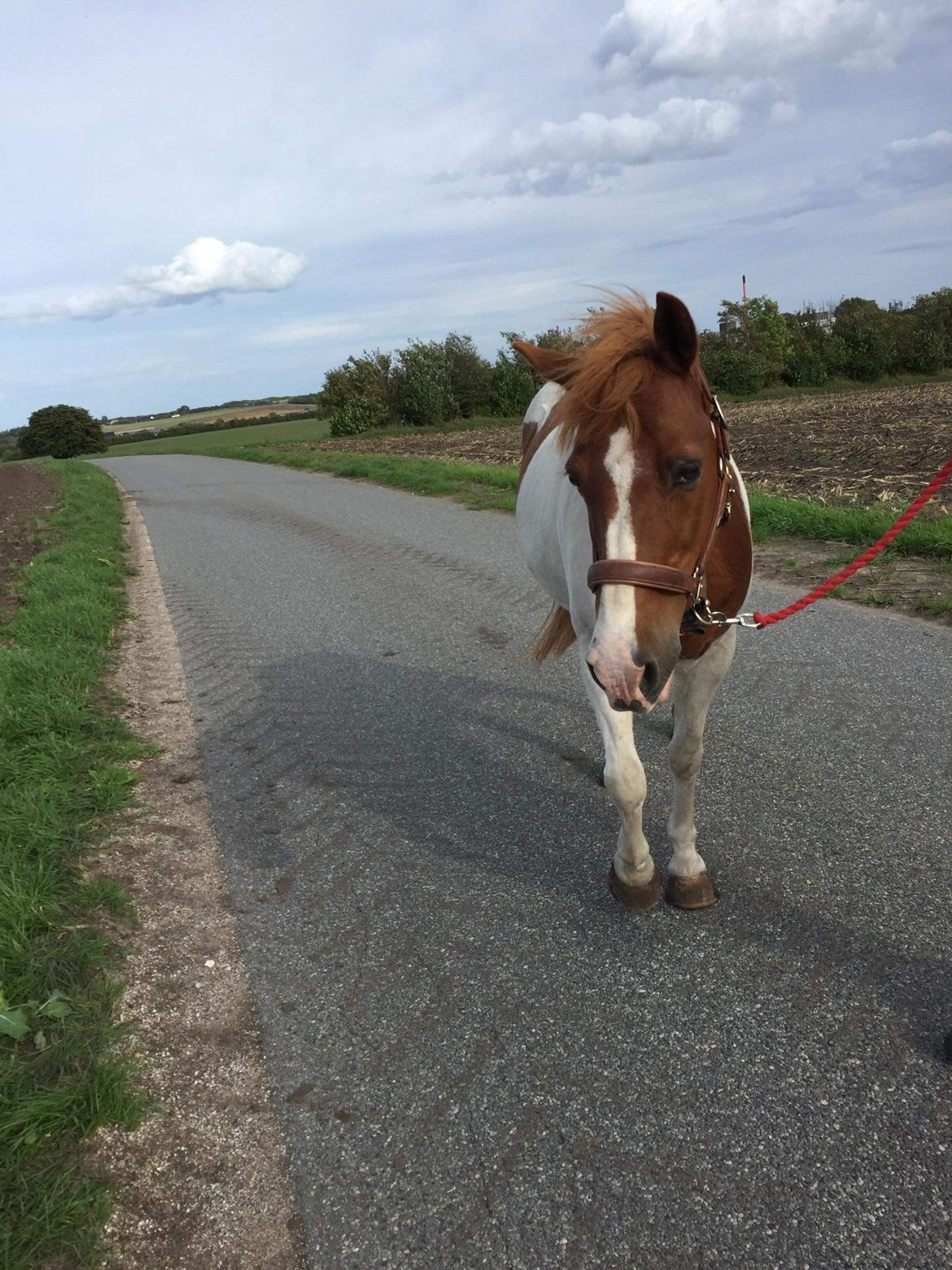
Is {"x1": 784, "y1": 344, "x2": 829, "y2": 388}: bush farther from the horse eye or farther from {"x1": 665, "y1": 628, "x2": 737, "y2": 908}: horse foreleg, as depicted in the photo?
the horse eye

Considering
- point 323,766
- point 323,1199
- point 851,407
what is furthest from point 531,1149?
point 851,407

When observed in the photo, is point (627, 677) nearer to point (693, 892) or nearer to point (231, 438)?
point (693, 892)

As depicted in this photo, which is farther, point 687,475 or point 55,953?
point 55,953

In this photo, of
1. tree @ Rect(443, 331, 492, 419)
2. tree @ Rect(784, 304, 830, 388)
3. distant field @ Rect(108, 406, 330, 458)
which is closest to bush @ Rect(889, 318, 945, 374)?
tree @ Rect(784, 304, 830, 388)

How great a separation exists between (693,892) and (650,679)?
44.8 inches

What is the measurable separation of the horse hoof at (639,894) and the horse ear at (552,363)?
5.66ft

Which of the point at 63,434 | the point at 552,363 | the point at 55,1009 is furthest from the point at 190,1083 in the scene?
the point at 63,434

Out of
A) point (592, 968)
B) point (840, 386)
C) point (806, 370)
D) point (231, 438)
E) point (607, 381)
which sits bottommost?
point (592, 968)

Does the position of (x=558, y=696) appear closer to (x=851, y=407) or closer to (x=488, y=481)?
(x=488, y=481)

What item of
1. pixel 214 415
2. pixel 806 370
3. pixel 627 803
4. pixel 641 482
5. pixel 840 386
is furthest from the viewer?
pixel 214 415

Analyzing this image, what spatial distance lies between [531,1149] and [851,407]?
3001cm

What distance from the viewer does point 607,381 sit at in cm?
221

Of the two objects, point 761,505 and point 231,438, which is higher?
point 231,438

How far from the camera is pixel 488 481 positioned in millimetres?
15031
